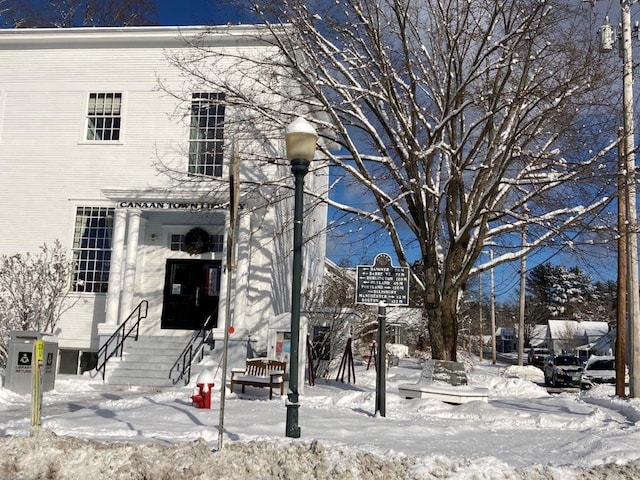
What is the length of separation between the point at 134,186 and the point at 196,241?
2323 millimetres

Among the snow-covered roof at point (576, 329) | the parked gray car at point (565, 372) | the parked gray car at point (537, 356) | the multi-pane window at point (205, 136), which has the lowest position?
the parked gray car at point (537, 356)

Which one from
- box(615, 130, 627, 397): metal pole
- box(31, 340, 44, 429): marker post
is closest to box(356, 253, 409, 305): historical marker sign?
box(31, 340, 44, 429): marker post

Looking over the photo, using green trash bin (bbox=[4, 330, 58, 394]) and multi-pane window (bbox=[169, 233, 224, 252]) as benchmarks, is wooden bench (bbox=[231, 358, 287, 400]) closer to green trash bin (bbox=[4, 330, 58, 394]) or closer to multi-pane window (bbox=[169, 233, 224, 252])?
green trash bin (bbox=[4, 330, 58, 394])

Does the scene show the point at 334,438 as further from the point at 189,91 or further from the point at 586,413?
the point at 189,91

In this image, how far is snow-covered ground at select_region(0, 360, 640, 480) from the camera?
6449 millimetres

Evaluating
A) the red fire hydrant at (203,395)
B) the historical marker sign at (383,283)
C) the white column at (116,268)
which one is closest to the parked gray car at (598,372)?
the white column at (116,268)

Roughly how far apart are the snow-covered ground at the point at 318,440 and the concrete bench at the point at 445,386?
632 millimetres

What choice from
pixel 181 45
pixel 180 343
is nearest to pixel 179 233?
pixel 180 343

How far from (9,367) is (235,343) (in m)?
5.32

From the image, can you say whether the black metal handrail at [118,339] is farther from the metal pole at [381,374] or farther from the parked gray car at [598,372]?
the parked gray car at [598,372]

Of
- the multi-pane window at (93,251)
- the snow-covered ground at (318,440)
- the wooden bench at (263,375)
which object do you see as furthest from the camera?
the multi-pane window at (93,251)

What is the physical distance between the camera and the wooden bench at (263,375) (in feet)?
42.6

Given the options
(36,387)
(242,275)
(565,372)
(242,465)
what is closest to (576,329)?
(565,372)

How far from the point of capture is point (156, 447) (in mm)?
6875
